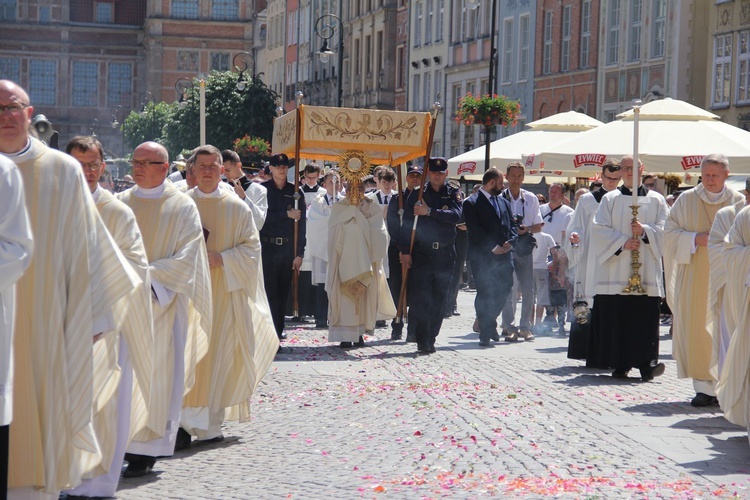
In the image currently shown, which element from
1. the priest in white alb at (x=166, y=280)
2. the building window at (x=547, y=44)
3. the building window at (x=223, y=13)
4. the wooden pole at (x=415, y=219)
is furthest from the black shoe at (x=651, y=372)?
the building window at (x=223, y=13)

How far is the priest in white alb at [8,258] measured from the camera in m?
5.18

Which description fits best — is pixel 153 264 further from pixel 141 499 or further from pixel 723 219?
pixel 723 219

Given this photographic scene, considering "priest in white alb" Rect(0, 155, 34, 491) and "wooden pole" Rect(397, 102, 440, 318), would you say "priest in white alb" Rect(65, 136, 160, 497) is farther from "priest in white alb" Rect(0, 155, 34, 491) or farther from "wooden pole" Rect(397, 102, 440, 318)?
"wooden pole" Rect(397, 102, 440, 318)

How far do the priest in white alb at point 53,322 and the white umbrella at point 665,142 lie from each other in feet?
39.4

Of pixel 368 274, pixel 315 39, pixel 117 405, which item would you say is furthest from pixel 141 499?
pixel 315 39

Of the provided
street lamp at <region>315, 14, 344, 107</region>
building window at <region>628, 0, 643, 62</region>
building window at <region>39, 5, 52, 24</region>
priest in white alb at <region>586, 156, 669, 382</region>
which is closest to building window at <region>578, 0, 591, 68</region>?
building window at <region>628, 0, 643, 62</region>

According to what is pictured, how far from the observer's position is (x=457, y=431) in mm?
9500

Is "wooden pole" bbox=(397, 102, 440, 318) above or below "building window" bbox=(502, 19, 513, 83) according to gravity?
below

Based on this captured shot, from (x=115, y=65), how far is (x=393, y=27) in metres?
55.3

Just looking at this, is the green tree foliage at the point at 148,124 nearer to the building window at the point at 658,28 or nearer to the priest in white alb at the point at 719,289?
the building window at the point at 658,28

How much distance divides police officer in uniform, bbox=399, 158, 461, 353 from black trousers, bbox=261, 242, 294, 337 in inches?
48.5

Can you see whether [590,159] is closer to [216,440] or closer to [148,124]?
[216,440]

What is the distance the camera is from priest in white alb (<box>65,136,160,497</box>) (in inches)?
277

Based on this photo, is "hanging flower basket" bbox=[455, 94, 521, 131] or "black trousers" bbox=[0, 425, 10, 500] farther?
"hanging flower basket" bbox=[455, 94, 521, 131]
